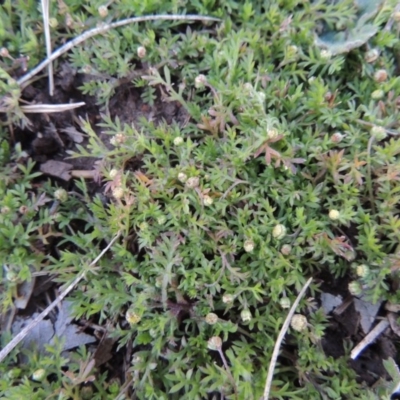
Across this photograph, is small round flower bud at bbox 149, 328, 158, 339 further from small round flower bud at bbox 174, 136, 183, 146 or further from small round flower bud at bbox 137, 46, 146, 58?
small round flower bud at bbox 137, 46, 146, 58

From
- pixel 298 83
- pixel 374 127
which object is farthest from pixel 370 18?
pixel 374 127

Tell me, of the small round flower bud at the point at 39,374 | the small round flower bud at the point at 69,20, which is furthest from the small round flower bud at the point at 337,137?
the small round flower bud at the point at 39,374

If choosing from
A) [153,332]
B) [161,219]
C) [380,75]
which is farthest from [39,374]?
[380,75]

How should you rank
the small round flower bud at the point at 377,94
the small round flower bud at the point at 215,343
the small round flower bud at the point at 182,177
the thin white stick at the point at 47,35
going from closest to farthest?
the small round flower bud at the point at 215,343 → the small round flower bud at the point at 182,177 → the small round flower bud at the point at 377,94 → the thin white stick at the point at 47,35

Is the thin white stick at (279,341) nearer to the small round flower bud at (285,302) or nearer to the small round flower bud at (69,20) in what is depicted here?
the small round flower bud at (285,302)

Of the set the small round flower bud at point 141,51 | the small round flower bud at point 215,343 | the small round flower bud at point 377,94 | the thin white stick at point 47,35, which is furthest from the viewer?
the thin white stick at point 47,35

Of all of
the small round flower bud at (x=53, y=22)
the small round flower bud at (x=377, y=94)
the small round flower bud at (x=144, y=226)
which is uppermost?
the small round flower bud at (x=53, y=22)

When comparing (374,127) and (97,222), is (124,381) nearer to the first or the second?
(97,222)

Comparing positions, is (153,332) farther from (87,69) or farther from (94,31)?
(94,31)
